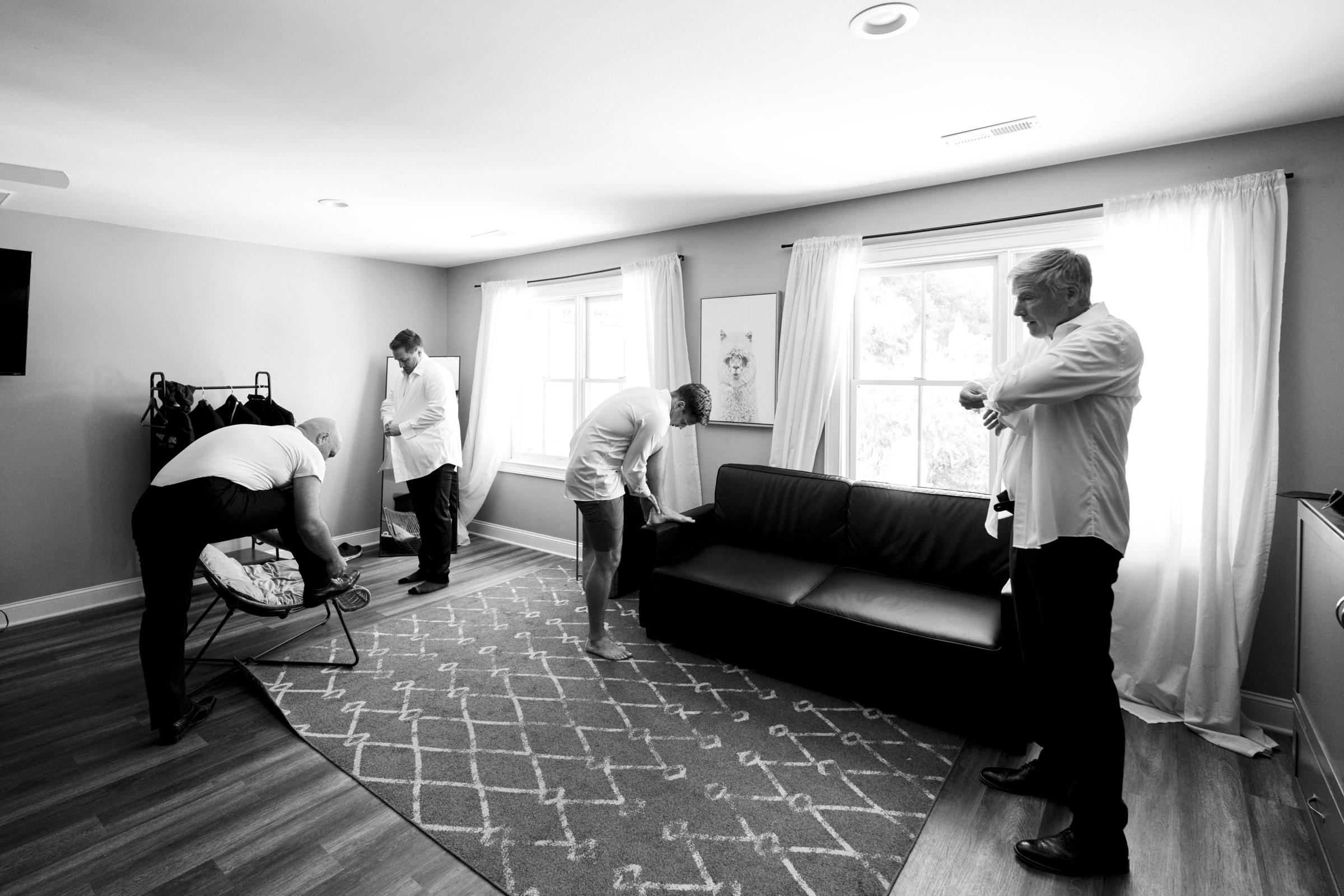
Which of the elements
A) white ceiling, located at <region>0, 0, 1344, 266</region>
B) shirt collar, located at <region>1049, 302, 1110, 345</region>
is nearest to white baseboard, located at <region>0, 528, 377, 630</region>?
white ceiling, located at <region>0, 0, 1344, 266</region>

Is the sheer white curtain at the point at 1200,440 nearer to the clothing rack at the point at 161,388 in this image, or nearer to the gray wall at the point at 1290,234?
the gray wall at the point at 1290,234

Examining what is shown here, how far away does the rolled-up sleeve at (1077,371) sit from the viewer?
70.5 inches

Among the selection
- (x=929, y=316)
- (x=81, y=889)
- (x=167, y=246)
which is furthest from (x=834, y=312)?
(x=167, y=246)

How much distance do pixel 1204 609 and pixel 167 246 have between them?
20.7 feet

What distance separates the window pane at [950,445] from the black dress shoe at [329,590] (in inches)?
117

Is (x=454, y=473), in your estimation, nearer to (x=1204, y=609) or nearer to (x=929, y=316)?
(x=929, y=316)

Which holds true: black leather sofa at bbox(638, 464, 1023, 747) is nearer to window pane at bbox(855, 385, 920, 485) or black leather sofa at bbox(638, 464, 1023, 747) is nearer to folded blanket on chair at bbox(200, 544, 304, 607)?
window pane at bbox(855, 385, 920, 485)

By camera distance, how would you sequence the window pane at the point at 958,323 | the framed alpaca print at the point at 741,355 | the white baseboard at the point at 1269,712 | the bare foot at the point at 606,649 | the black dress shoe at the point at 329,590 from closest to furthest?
the white baseboard at the point at 1269,712
the black dress shoe at the point at 329,590
the bare foot at the point at 606,649
the window pane at the point at 958,323
the framed alpaca print at the point at 741,355

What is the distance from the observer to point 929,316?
143 inches

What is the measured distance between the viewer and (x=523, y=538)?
5.66 metres

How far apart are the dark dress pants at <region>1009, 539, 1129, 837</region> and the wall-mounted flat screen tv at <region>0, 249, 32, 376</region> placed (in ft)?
16.8

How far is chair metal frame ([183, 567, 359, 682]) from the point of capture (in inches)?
111

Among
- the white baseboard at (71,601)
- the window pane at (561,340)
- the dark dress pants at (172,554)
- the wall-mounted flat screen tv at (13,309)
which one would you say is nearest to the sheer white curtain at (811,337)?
the window pane at (561,340)

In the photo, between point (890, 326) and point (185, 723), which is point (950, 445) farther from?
point (185, 723)
